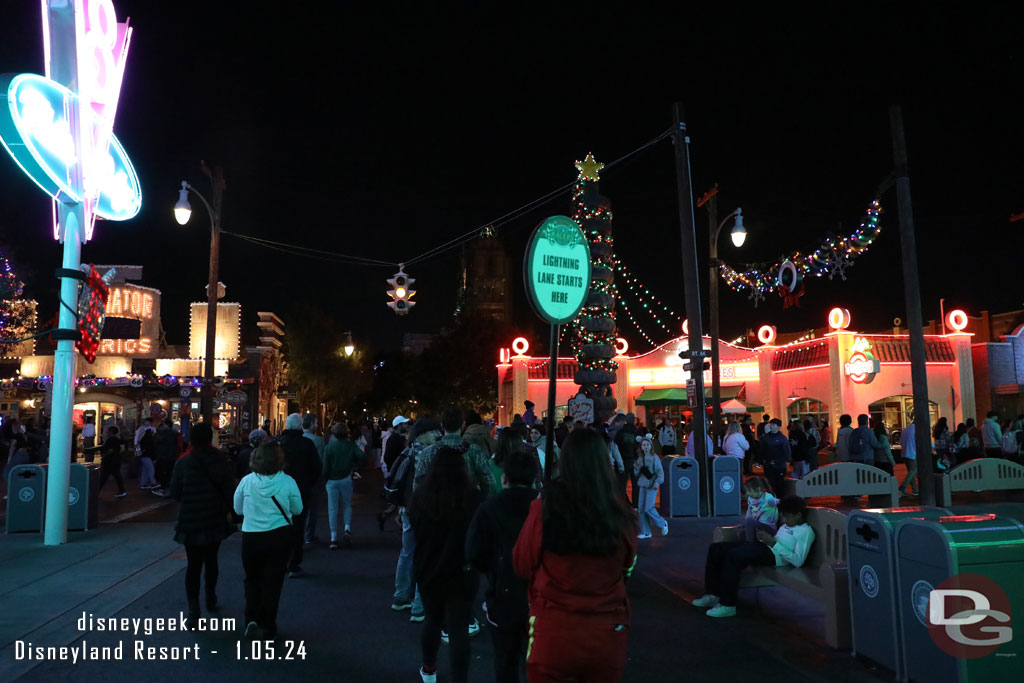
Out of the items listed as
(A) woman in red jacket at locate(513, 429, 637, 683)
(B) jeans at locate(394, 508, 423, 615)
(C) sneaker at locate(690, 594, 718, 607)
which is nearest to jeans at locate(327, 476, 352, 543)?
(B) jeans at locate(394, 508, 423, 615)

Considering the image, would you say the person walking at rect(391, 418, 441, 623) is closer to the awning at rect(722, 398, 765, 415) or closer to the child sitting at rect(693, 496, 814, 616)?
the child sitting at rect(693, 496, 814, 616)

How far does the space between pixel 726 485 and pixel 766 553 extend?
6773 mm

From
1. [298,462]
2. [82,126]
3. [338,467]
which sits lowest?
[338,467]

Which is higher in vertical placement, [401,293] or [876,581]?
[401,293]

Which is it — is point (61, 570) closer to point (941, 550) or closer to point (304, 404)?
point (941, 550)

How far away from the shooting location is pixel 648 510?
36.5 feet

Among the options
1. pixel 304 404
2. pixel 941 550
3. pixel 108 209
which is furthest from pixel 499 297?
pixel 941 550

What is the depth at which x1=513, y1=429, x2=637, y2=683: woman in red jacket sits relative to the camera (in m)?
3.10

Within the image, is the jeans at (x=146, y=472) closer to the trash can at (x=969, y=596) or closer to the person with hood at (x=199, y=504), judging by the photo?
the person with hood at (x=199, y=504)

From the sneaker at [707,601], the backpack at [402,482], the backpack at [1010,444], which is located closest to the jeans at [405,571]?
the backpack at [402,482]

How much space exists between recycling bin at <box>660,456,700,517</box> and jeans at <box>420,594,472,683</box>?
883 centimetres

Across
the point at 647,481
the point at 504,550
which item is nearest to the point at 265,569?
the point at 504,550

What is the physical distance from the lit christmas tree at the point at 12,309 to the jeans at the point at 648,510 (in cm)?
2964

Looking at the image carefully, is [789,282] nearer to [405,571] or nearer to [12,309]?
[405,571]
